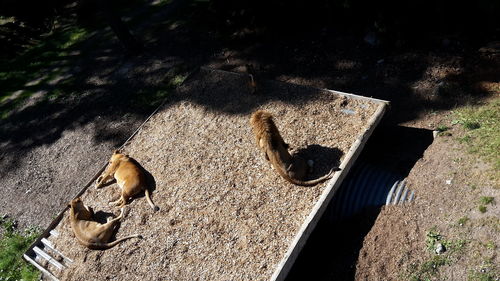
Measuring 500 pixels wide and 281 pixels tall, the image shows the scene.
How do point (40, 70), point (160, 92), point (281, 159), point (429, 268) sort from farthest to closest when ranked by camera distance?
point (40, 70) < point (160, 92) < point (281, 159) < point (429, 268)

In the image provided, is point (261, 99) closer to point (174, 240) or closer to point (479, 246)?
point (174, 240)

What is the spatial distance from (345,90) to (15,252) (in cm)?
718

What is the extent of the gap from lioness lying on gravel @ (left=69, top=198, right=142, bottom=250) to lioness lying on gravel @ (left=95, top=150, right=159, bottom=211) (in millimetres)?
367

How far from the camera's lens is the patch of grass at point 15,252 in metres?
7.62

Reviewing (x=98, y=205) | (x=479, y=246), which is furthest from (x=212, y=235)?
(x=479, y=246)

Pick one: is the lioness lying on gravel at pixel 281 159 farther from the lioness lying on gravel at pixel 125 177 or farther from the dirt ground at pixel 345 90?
the lioness lying on gravel at pixel 125 177

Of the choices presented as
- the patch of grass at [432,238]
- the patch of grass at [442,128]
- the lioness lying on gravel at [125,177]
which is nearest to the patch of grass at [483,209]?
the patch of grass at [432,238]

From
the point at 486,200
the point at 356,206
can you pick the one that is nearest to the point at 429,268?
the point at 486,200

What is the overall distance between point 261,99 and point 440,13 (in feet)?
13.0

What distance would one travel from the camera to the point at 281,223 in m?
6.40

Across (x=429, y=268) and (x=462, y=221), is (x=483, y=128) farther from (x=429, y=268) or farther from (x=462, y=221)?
(x=429, y=268)

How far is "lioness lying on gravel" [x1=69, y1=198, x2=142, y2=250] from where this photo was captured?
7.03 meters

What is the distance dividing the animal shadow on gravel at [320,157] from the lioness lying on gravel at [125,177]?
2633 mm

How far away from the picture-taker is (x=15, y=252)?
323 inches
